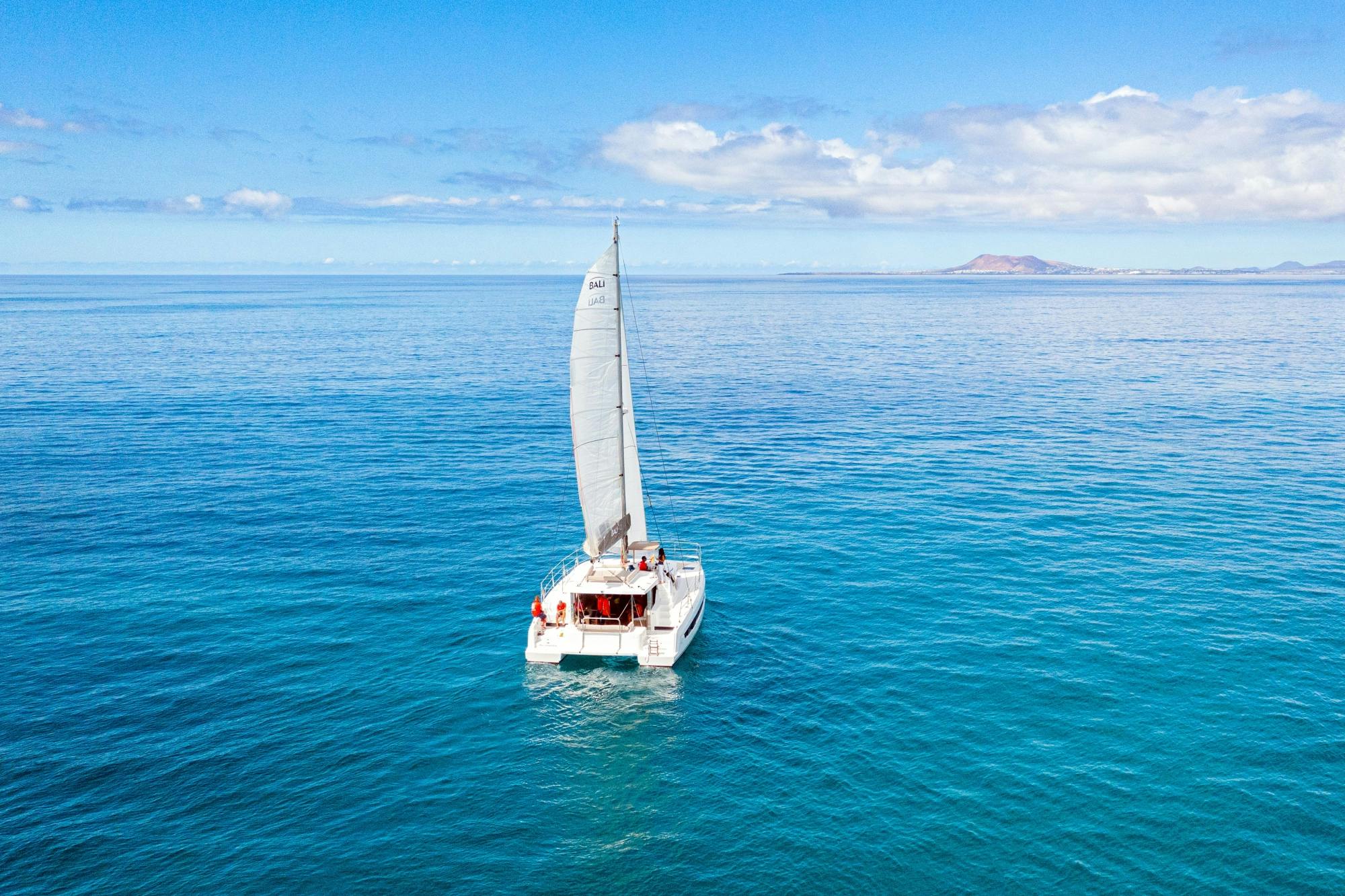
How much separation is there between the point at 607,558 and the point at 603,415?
8318 millimetres

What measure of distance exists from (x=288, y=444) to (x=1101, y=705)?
70209 mm

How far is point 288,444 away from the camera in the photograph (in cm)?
8194

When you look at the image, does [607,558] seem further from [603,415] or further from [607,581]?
[603,415]

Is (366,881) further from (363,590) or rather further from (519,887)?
(363,590)

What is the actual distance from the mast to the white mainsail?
4cm

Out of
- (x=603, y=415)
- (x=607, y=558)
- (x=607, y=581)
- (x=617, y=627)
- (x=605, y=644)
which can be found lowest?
(x=605, y=644)

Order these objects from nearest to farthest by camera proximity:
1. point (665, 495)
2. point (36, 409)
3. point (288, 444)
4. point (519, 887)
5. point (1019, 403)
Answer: point (519, 887), point (665, 495), point (288, 444), point (36, 409), point (1019, 403)

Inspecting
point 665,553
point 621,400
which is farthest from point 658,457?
point 621,400

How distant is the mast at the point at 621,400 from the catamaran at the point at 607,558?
0.23ft

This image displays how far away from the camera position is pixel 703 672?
1612 inches

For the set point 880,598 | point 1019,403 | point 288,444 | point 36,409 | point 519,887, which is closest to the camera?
point 519,887

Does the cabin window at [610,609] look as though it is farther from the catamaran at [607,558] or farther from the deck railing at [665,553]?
the deck railing at [665,553]

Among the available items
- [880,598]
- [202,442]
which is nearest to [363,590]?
[880,598]

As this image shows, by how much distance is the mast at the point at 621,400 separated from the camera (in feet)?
144
